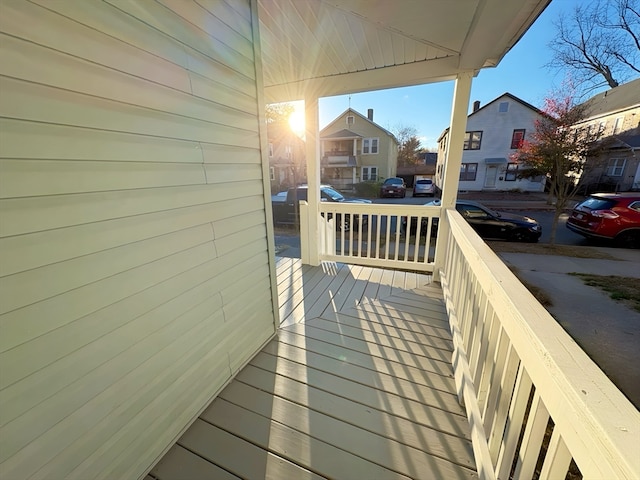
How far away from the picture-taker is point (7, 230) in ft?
2.37

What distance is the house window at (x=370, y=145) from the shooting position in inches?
755

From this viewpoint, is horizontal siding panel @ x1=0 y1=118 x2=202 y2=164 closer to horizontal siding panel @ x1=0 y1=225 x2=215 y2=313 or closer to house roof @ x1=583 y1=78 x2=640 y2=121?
horizontal siding panel @ x1=0 y1=225 x2=215 y2=313

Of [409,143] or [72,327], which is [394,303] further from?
[409,143]

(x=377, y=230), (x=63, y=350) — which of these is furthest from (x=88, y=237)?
(x=377, y=230)

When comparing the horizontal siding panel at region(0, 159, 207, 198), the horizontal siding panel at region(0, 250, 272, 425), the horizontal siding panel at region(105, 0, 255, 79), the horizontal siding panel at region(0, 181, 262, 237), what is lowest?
the horizontal siding panel at region(0, 250, 272, 425)

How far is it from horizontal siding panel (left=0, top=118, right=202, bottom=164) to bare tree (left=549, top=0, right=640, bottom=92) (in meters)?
10.0

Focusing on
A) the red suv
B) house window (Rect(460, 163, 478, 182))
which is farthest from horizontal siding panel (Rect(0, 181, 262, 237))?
house window (Rect(460, 163, 478, 182))

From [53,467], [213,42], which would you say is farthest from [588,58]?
[53,467]

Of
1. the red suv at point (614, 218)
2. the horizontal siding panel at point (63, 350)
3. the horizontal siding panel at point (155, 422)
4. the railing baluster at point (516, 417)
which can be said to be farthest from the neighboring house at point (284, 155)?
the railing baluster at point (516, 417)

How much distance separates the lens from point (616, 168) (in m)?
13.5

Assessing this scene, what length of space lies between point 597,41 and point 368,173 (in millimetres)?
13125

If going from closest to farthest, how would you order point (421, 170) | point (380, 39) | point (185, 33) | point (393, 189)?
point (185, 33)
point (380, 39)
point (393, 189)
point (421, 170)

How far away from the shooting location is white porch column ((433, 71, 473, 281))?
2469 millimetres

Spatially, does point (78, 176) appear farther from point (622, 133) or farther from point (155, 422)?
point (622, 133)
